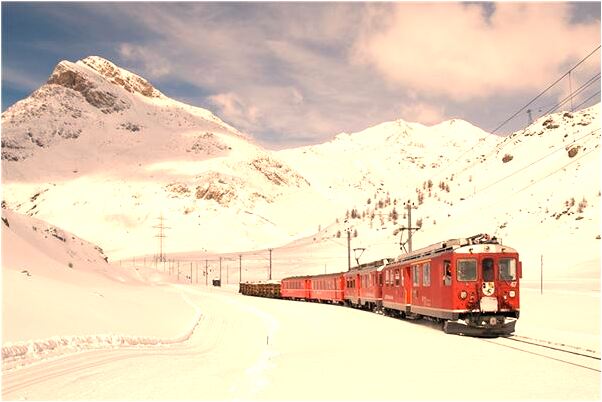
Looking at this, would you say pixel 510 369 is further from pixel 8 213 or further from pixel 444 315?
pixel 8 213

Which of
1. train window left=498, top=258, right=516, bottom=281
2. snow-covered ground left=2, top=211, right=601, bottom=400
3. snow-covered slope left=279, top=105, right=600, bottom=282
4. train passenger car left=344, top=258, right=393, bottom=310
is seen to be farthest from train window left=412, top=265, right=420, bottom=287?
snow-covered slope left=279, top=105, right=600, bottom=282

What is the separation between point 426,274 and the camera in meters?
28.8

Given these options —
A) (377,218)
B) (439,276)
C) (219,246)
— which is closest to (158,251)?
(219,246)

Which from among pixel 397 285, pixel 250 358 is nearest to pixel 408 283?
pixel 397 285

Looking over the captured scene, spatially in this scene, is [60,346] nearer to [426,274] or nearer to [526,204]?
[426,274]

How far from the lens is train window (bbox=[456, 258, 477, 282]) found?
25766 mm

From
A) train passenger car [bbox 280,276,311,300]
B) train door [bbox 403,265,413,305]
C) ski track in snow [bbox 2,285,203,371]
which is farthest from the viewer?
train passenger car [bbox 280,276,311,300]

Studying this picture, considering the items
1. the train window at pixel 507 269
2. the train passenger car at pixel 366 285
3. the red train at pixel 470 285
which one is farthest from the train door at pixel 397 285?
the train window at pixel 507 269

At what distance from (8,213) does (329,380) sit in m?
31.7

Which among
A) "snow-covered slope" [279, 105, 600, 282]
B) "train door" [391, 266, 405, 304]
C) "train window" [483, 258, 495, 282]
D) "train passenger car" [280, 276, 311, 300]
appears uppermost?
"snow-covered slope" [279, 105, 600, 282]

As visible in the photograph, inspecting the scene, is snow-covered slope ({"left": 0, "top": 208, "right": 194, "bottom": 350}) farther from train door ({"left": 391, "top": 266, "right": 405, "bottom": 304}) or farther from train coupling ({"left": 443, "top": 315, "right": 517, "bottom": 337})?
train door ({"left": 391, "top": 266, "right": 405, "bottom": 304})

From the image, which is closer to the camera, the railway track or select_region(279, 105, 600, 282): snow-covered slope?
the railway track

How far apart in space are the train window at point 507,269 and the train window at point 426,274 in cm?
325

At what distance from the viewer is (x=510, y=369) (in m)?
15.5
